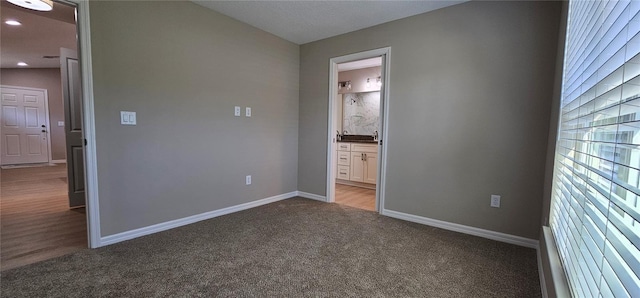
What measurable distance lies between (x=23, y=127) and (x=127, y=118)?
715 cm

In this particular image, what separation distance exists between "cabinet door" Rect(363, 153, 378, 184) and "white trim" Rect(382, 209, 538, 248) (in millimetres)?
1560

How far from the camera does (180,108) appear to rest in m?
2.71

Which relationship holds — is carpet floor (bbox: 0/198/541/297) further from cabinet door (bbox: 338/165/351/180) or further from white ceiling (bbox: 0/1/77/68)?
white ceiling (bbox: 0/1/77/68)

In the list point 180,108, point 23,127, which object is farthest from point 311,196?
point 23,127

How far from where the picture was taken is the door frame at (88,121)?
2.07 meters

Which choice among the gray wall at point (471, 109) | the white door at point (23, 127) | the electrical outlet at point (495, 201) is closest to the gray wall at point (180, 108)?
the gray wall at point (471, 109)

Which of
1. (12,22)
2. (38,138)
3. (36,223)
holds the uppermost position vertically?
(12,22)

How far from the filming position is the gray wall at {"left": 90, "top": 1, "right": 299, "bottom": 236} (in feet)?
7.45

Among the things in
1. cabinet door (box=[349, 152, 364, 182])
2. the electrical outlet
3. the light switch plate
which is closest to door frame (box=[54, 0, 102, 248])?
the light switch plate

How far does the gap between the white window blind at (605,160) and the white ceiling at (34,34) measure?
3.94 metres

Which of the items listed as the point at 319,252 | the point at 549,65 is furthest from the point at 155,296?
the point at 549,65

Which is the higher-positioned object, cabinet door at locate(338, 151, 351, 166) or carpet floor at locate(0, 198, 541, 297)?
cabinet door at locate(338, 151, 351, 166)

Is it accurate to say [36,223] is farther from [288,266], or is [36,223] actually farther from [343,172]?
[343,172]

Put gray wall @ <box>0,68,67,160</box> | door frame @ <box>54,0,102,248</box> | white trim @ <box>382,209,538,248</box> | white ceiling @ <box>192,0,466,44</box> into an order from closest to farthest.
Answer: door frame @ <box>54,0,102,248</box> → white trim @ <box>382,209,538,248</box> → white ceiling @ <box>192,0,466,44</box> → gray wall @ <box>0,68,67,160</box>
